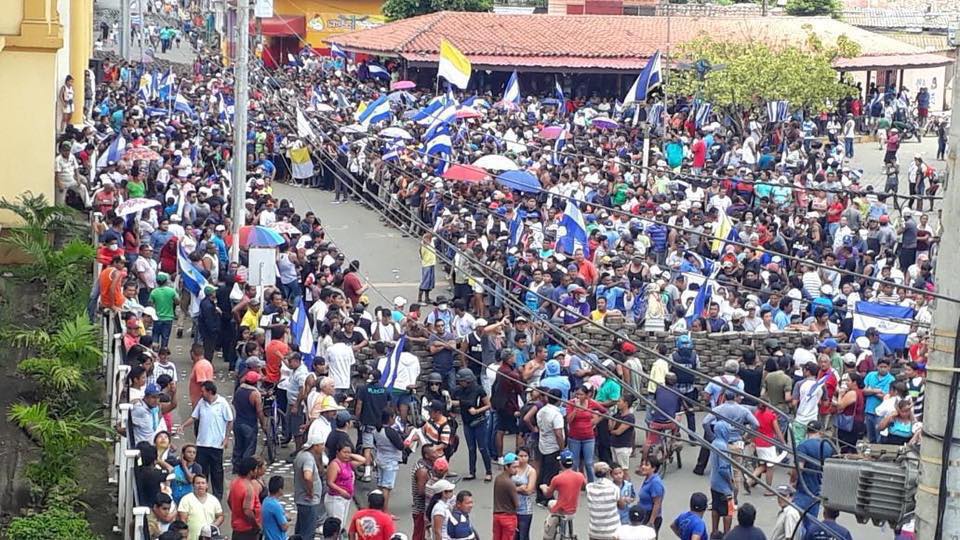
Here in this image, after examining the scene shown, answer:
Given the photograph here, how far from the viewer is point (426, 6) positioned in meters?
58.9

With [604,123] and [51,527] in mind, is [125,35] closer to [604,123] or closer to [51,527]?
[604,123]

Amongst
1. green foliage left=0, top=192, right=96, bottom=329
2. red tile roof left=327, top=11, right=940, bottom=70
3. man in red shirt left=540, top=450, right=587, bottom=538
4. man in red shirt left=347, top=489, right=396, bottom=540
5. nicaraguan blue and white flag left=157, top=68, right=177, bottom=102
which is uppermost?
red tile roof left=327, top=11, right=940, bottom=70

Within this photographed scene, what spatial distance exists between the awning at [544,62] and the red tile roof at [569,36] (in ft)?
0.09

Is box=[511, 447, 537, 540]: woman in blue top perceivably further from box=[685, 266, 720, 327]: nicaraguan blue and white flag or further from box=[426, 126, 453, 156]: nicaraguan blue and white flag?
box=[426, 126, 453, 156]: nicaraguan blue and white flag

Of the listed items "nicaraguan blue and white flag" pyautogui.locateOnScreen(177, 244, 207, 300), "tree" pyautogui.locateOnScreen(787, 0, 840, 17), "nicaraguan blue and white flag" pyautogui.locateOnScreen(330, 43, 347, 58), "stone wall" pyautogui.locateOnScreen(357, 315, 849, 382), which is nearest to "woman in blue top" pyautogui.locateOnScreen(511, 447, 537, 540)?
"stone wall" pyautogui.locateOnScreen(357, 315, 849, 382)

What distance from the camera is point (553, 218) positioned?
26.2 m

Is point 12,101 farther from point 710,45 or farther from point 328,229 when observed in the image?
point 710,45

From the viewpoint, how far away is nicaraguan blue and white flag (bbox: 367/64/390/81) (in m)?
49.6

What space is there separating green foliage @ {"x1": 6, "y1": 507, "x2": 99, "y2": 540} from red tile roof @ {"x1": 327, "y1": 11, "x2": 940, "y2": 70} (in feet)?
116

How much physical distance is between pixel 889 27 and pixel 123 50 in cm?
2781

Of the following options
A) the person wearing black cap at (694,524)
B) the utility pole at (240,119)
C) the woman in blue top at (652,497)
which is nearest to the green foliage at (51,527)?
the person wearing black cap at (694,524)

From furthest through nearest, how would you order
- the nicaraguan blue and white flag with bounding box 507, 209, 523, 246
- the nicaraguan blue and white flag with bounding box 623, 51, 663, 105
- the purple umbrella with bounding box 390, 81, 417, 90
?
1. the purple umbrella with bounding box 390, 81, 417, 90
2. the nicaraguan blue and white flag with bounding box 623, 51, 663, 105
3. the nicaraguan blue and white flag with bounding box 507, 209, 523, 246

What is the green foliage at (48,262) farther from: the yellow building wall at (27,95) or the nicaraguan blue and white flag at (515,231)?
the nicaraguan blue and white flag at (515,231)

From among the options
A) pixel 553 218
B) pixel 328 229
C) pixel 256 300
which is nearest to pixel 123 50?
pixel 328 229
